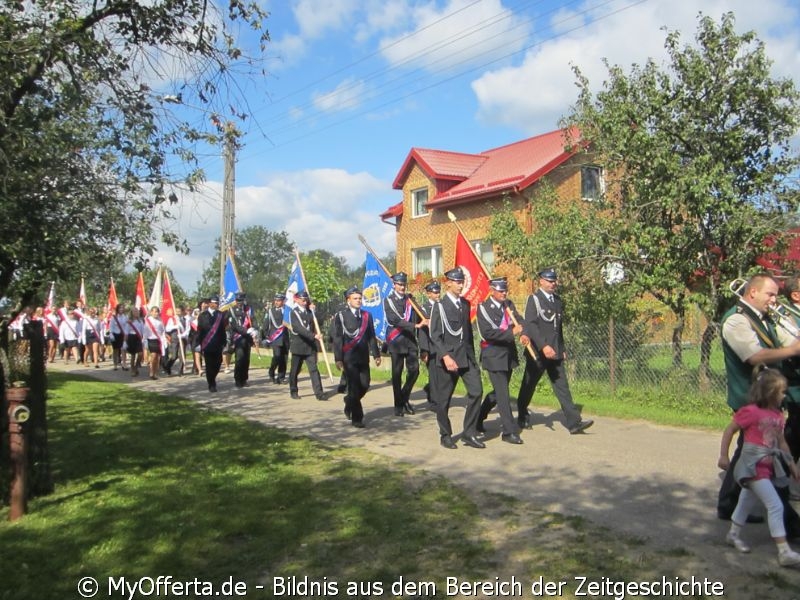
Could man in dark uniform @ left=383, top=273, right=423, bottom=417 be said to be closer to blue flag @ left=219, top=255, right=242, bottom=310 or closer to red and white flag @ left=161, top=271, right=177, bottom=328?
blue flag @ left=219, top=255, right=242, bottom=310

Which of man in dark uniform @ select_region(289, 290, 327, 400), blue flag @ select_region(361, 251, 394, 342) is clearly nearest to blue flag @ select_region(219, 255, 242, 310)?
blue flag @ select_region(361, 251, 394, 342)

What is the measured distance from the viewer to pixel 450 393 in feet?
29.9

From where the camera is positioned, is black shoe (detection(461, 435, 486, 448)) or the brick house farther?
the brick house

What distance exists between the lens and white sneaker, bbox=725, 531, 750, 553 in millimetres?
4918

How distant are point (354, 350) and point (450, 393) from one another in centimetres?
215

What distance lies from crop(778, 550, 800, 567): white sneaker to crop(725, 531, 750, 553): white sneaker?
256 millimetres

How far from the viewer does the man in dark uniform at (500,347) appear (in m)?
9.01

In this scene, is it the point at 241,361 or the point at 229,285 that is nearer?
the point at 241,361

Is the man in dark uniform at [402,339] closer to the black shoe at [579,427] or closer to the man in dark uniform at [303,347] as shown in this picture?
the man in dark uniform at [303,347]

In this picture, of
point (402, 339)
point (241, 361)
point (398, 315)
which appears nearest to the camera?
point (402, 339)

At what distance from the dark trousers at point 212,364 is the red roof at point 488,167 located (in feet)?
47.7

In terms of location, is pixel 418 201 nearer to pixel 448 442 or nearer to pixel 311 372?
pixel 311 372

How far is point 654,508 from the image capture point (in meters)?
6.01

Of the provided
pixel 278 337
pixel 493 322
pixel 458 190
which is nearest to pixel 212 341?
pixel 278 337
